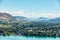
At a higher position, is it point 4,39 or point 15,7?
point 15,7

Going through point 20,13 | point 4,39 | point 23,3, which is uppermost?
point 23,3

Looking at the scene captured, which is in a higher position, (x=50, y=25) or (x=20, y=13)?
(x=20, y=13)

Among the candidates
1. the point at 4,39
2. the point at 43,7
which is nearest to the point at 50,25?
the point at 43,7

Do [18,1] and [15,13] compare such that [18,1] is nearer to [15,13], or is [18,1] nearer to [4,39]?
[15,13]

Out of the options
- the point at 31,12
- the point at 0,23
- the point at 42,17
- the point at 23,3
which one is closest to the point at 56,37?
the point at 42,17

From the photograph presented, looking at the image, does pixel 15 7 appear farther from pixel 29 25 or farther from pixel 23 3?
pixel 29 25

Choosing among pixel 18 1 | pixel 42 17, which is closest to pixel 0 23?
pixel 18 1

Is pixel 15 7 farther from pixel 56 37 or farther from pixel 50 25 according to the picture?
pixel 56 37
